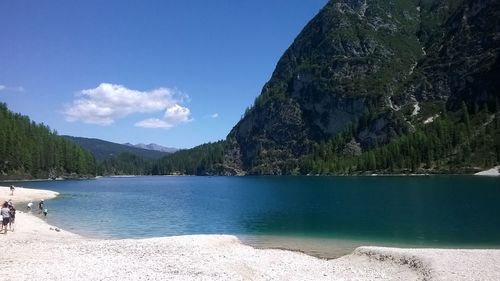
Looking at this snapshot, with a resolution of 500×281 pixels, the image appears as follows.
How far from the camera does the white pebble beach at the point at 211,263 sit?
1068 inches

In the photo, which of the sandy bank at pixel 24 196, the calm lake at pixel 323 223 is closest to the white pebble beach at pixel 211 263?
the calm lake at pixel 323 223

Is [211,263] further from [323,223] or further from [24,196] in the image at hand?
[24,196]

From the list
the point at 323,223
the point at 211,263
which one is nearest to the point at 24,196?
the point at 323,223

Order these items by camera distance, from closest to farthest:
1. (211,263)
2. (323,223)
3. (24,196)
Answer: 1. (211,263)
2. (323,223)
3. (24,196)

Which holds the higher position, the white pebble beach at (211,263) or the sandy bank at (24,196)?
the sandy bank at (24,196)

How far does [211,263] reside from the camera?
3142 centimetres

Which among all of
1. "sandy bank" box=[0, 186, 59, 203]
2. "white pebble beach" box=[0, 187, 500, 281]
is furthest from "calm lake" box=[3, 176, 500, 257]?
"sandy bank" box=[0, 186, 59, 203]

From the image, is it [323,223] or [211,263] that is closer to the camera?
[211,263]

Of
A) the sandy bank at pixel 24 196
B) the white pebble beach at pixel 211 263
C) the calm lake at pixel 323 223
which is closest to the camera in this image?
the white pebble beach at pixel 211 263

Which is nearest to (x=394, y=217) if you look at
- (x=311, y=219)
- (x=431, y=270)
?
(x=311, y=219)

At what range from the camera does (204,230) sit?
62.5 metres

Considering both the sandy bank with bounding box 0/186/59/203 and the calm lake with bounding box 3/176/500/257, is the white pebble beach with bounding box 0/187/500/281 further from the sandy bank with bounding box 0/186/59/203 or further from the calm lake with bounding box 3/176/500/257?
the sandy bank with bounding box 0/186/59/203

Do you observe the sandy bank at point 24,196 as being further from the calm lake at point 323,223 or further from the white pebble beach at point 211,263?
the white pebble beach at point 211,263

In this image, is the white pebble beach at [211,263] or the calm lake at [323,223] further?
the calm lake at [323,223]
